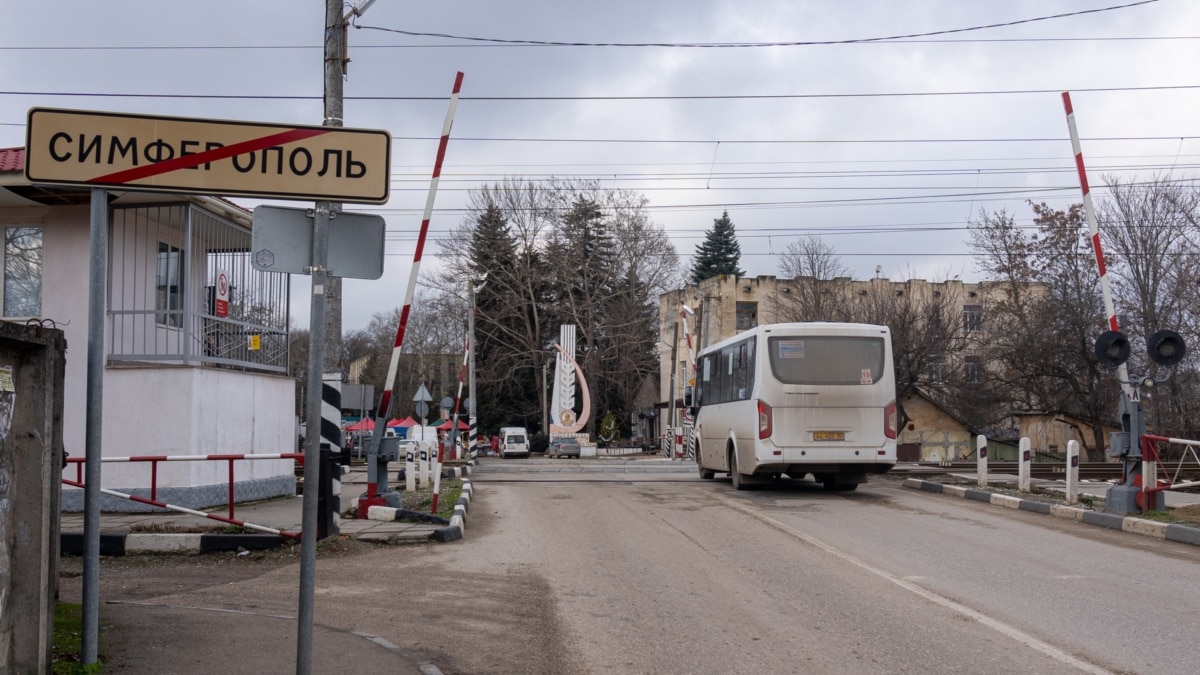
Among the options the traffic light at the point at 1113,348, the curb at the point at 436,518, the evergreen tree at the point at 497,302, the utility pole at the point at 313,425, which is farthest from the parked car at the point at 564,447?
the utility pole at the point at 313,425

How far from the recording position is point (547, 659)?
262 inches

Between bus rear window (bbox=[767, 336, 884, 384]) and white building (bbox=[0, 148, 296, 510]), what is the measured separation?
29.9ft

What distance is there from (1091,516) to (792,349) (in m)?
5.93

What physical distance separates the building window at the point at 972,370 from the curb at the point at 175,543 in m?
34.7

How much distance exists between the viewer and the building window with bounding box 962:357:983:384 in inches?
1593

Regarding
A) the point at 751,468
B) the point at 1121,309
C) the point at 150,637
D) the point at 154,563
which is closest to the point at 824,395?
the point at 751,468

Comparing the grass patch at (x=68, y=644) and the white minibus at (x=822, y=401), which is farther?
the white minibus at (x=822, y=401)

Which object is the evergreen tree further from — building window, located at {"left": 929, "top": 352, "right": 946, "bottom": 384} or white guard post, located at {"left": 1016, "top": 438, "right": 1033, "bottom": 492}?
white guard post, located at {"left": 1016, "top": 438, "right": 1033, "bottom": 492}

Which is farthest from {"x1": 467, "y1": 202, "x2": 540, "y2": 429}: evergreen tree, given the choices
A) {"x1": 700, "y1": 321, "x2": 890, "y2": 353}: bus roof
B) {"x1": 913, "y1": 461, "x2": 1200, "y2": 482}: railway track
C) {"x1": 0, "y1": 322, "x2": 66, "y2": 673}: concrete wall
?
{"x1": 0, "y1": 322, "x2": 66, "y2": 673}: concrete wall

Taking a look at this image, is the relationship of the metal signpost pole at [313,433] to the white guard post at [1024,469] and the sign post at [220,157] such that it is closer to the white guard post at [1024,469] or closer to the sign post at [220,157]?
the sign post at [220,157]

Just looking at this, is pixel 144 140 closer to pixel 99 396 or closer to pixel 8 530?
pixel 99 396

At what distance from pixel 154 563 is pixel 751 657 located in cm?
700

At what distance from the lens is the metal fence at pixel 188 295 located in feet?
47.1

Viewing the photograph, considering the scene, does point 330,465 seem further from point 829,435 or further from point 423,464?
point 829,435
